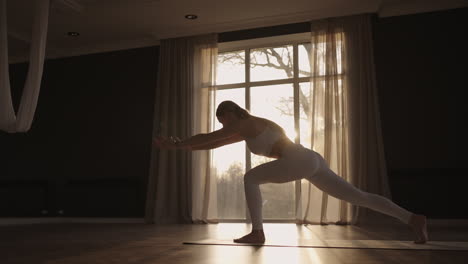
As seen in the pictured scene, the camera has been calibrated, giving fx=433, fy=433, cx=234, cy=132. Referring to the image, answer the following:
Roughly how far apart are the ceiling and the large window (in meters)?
0.44

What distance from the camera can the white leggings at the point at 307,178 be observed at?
2.60 metres

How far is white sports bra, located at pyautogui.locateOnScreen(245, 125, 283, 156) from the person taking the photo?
2.69 m

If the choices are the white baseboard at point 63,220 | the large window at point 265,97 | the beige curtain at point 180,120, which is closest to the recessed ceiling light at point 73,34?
the beige curtain at point 180,120

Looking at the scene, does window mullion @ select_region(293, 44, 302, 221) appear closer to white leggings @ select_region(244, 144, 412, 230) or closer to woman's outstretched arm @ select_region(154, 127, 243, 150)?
white leggings @ select_region(244, 144, 412, 230)

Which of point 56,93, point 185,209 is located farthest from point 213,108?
point 56,93

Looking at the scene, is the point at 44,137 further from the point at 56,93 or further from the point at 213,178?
the point at 213,178

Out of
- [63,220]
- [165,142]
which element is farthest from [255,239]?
[63,220]

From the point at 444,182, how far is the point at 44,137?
5.78 metres

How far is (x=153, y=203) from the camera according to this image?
586 centimetres

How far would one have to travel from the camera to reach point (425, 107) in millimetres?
5164

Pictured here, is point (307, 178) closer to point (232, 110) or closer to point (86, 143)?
point (232, 110)

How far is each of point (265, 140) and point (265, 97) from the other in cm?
347

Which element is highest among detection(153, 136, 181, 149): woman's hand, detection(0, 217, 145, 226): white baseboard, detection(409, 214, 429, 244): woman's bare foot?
detection(153, 136, 181, 149): woman's hand

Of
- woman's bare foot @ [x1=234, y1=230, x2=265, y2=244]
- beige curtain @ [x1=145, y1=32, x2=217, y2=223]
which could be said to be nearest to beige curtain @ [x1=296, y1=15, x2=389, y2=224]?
beige curtain @ [x1=145, y1=32, x2=217, y2=223]
